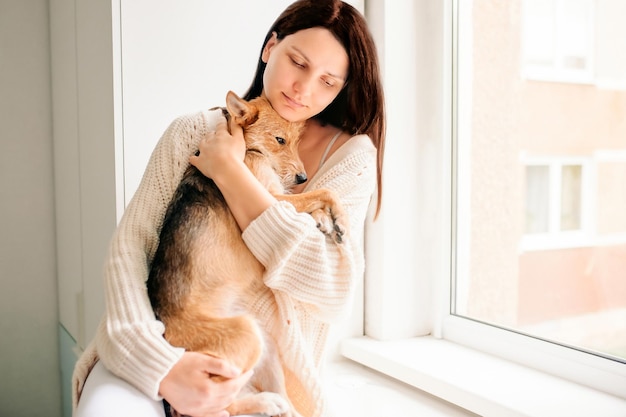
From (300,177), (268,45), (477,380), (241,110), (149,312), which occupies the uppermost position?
(268,45)

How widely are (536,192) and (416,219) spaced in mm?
445

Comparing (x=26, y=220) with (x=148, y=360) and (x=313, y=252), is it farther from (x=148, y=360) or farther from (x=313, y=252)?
(x=313, y=252)

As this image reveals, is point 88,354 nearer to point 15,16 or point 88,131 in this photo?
point 88,131

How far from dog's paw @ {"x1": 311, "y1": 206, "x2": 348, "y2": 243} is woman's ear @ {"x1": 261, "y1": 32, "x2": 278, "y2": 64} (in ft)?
1.34

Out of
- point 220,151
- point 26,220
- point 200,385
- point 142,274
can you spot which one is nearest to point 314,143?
point 220,151

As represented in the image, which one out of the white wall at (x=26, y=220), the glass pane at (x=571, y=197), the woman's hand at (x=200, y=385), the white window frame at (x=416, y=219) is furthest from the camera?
the white wall at (x=26, y=220)

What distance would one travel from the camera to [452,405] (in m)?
1.67

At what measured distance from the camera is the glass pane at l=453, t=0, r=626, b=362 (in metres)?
1.58

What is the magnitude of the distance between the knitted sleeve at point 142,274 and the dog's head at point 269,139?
0.14m

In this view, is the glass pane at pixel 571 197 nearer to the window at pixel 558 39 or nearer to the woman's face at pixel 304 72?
the window at pixel 558 39

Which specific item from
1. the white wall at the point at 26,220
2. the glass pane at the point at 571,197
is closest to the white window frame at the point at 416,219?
the glass pane at the point at 571,197

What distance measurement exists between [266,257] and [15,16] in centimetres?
178

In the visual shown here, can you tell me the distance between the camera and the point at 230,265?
1107mm

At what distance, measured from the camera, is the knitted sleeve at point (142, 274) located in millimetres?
1002
